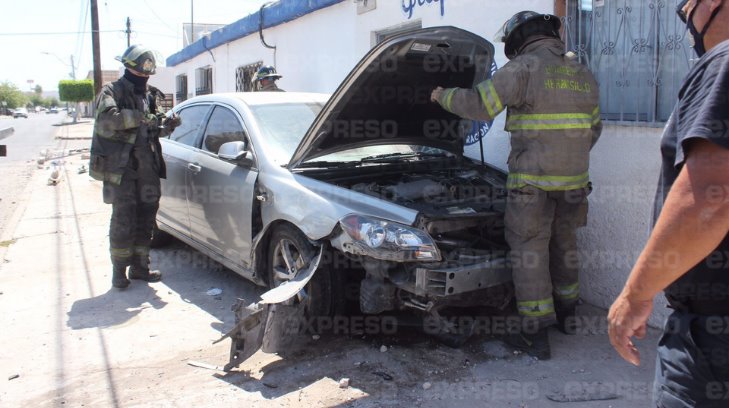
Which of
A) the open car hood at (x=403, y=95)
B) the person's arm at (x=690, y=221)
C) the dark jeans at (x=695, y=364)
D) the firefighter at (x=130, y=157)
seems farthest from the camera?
the firefighter at (x=130, y=157)

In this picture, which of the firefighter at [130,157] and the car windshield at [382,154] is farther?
the firefighter at [130,157]

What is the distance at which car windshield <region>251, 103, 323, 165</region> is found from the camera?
4242 millimetres

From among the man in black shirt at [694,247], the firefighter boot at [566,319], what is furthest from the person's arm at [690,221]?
the firefighter boot at [566,319]

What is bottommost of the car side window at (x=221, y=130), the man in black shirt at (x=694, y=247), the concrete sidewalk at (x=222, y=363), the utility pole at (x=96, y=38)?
the concrete sidewalk at (x=222, y=363)

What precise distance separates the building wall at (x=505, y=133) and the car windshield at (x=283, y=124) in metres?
1.82

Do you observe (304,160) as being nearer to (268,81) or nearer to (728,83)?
(728,83)

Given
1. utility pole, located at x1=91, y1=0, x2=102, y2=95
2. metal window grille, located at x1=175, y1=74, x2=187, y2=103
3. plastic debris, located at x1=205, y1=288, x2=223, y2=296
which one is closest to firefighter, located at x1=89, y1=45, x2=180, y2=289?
plastic debris, located at x1=205, y1=288, x2=223, y2=296

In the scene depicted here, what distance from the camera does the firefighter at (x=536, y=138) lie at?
3.52 meters

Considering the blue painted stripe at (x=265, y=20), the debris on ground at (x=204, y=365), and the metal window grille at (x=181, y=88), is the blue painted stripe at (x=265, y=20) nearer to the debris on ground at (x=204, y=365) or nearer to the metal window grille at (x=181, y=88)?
the metal window grille at (x=181, y=88)

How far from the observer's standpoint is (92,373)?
139 inches

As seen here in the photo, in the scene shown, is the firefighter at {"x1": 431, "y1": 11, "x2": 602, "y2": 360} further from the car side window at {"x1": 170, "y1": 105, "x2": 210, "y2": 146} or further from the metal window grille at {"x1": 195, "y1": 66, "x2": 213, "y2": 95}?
the metal window grille at {"x1": 195, "y1": 66, "x2": 213, "y2": 95}

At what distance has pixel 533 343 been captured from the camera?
3.65 metres

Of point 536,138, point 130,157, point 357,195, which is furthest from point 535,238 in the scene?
point 130,157

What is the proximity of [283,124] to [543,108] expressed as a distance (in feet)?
6.30
